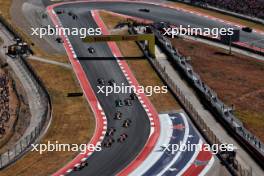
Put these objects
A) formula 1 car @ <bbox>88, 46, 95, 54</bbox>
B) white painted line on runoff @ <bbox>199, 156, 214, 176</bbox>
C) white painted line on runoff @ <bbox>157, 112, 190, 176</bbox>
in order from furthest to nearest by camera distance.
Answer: formula 1 car @ <bbox>88, 46, 95, 54</bbox>, white painted line on runoff @ <bbox>157, 112, 190, 176</bbox>, white painted line on runoff @ <bbox>199, 156, 214, 176</bbox>

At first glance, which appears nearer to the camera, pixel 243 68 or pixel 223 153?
pixel 223 153

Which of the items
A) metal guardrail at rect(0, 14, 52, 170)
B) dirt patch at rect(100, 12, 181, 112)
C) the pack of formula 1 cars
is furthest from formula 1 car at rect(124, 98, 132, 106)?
metal guardrail at rect(0, 14, 52, 170)

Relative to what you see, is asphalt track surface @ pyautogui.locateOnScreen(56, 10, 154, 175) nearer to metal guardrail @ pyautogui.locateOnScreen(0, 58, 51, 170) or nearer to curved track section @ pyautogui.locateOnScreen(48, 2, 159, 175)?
curved track section @ pyautogui.locateOnScreen(48, 2, 159, 175)

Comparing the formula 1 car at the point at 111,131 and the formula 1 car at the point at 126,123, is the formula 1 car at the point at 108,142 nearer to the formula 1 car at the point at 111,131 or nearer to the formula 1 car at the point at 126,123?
the formula 1 car at the point at 111,131

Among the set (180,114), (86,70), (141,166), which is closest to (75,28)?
(86,70)

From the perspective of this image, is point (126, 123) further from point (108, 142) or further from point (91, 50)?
point (91, 50)

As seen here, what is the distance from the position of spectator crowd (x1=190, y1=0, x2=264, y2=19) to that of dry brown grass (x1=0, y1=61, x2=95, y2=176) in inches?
2253

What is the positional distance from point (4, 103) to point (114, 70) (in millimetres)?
20771

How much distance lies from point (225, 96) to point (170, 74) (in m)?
11.8

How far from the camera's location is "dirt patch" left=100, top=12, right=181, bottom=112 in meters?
78.6

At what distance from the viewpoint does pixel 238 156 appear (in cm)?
6316

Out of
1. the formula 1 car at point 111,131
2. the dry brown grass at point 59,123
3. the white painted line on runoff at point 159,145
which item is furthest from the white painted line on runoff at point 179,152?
the dry brown grass at point 59,123

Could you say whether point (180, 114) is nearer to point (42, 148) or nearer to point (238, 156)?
point (238, 156)

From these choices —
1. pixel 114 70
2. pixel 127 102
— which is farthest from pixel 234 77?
pixel 127 102
